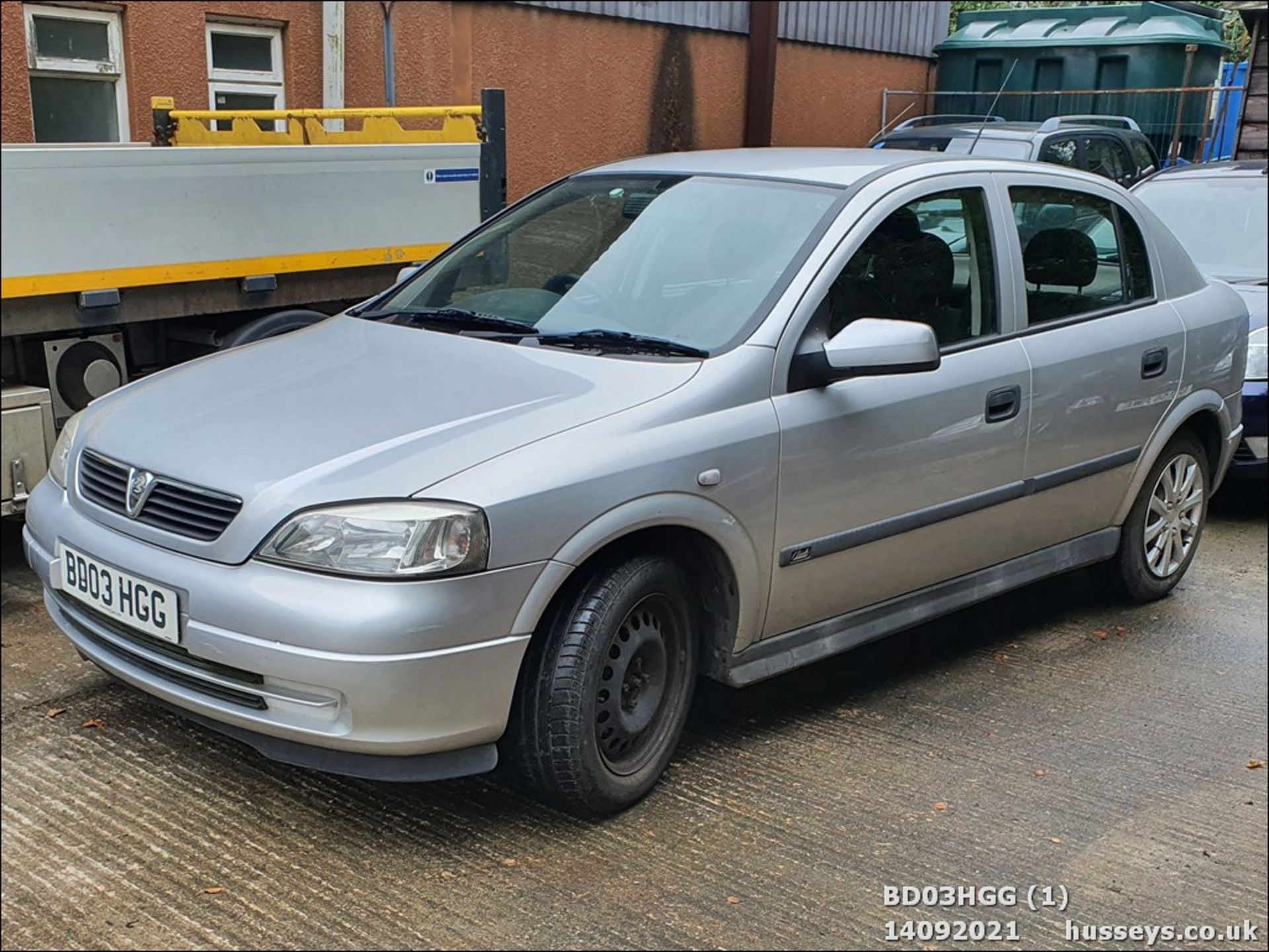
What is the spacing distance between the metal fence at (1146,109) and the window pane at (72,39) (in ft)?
32.0

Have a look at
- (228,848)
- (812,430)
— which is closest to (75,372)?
(228,848)

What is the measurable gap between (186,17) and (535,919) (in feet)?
28.5

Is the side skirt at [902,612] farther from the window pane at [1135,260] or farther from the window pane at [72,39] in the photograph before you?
the window pane at [72,39]

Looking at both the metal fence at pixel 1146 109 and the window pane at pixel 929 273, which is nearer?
the window pane at pixel 929 273

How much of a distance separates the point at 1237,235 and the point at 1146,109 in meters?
9.95

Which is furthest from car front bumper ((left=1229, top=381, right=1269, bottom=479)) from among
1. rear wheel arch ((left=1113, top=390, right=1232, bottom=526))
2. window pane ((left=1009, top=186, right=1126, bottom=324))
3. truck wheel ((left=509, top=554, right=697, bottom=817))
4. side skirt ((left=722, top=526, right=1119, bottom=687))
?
truck wheel ((left=509, top=554, right=697, bottom=817))

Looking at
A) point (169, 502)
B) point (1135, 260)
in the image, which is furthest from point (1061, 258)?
point (169, 502)

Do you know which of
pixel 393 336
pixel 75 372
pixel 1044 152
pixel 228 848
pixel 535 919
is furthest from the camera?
pixel 1044 152

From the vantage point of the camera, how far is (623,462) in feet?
11.0

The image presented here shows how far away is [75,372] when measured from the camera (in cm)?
549

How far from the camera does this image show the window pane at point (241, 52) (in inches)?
409

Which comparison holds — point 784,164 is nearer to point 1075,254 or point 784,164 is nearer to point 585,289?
point 585,289

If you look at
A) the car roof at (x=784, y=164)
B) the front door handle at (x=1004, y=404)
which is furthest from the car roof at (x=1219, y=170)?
the front door handle at (x=1004, y=404)

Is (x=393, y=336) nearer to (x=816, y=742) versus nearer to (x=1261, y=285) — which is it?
(x=816, y=742)
